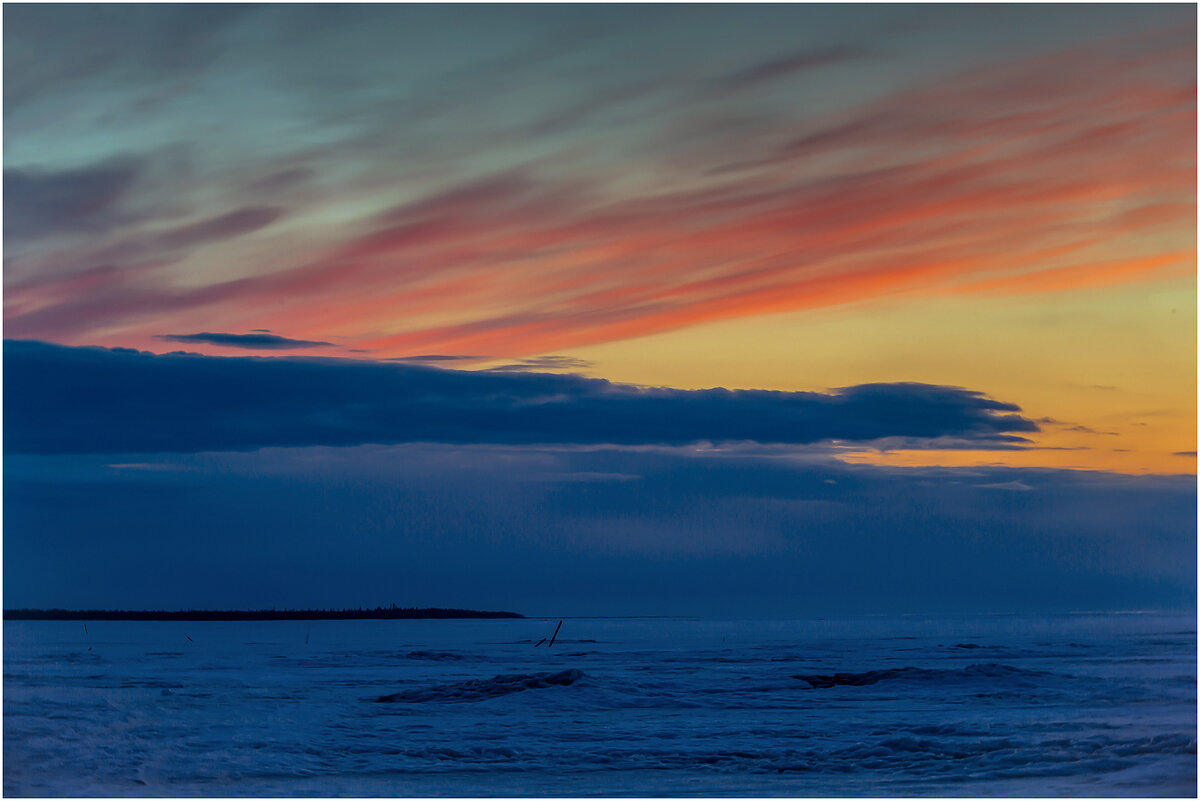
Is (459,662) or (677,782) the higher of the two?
(677,782)

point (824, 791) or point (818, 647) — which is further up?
point (824, 791)

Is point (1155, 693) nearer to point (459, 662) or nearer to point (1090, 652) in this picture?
point (1090, 652)

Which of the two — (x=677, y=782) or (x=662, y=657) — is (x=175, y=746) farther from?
(x=662, y=657)

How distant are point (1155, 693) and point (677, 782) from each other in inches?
938

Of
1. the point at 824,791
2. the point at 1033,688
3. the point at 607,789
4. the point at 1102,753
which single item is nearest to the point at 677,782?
the point at 607,789

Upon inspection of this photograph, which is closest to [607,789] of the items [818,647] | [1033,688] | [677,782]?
[677,782]

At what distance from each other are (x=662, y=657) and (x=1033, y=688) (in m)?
29.8

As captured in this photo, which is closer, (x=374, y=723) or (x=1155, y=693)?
(x=374, y=723)

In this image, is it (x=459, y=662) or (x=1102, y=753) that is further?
(x=459, y=662)

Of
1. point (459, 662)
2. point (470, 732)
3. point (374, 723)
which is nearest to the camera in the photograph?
point (470, 732)

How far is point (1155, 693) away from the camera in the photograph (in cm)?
3438

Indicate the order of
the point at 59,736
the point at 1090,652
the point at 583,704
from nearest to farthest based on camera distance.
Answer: the point at 59,736
the point at 583,704
the point at 1090,652

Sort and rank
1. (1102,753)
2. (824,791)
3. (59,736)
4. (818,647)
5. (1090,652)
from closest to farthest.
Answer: (824,791) < (1102,753) < (59,736) < (1090,652) < (818,647)

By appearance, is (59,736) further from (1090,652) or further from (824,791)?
(1090,652)
